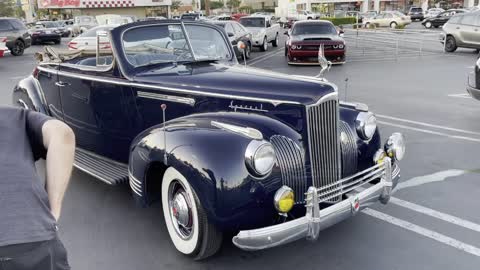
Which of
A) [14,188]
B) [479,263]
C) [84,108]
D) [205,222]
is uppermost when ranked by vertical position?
[14,188]

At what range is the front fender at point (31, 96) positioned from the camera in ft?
18.2

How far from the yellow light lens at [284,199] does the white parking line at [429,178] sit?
2168 millimetres

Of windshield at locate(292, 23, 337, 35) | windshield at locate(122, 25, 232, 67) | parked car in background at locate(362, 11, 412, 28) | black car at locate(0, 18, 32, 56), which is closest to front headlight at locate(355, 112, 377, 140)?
windshield at locate(122, 25, 232, 67)

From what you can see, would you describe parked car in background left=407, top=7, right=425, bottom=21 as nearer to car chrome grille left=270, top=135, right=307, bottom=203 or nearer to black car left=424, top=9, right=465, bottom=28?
black car left=424, top=9, right=465, bottom=28

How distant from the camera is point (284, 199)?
9.71 ft

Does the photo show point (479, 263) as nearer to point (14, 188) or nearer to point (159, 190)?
point (159, 190)

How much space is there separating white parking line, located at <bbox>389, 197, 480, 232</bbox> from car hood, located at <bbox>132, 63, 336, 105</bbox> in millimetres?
1629

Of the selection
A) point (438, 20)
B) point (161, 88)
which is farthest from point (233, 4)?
point (161, 88)

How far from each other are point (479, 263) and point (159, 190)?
2.57 metres

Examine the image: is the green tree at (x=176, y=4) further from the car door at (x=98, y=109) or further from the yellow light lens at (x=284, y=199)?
the yellow light lens at (x=284, y=199)

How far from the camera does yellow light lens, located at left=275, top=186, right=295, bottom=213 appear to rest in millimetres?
2949

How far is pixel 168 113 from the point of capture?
13.1 ft

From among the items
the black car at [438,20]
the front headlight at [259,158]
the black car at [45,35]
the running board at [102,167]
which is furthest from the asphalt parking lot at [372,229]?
the black car at [438,20]

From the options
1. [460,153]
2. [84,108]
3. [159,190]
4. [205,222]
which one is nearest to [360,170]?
[205,222]
